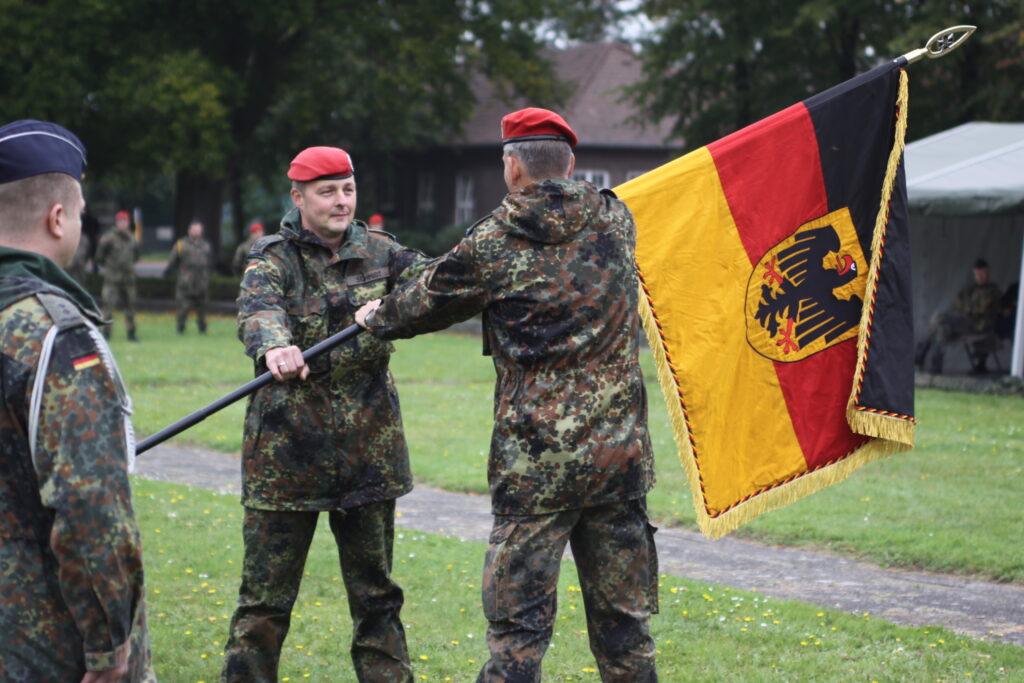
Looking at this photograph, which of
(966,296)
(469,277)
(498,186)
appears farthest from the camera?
(498,186)

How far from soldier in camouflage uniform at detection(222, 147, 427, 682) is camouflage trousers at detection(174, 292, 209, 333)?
66.8 feet

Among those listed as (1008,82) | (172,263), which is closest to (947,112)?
(1008,82)

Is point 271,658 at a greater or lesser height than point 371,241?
lesser

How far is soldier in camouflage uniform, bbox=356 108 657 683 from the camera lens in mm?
3914

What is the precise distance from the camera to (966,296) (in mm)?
18094

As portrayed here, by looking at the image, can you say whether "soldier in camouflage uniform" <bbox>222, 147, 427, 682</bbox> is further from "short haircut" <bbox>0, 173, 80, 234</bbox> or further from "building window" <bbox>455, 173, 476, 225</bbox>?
"building window" <bbox>455, 173, 476, 225</bbox>

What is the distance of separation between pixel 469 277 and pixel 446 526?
4922mm

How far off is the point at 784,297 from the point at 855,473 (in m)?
6.12

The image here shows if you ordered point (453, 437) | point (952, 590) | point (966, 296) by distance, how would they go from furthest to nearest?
point (966, 296) < point (453, 437) < point (952, 590)

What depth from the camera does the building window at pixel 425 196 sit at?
48.8 m

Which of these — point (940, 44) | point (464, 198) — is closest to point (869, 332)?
point (940, 44)

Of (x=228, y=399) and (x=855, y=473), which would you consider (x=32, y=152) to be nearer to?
(x=228, y=399)

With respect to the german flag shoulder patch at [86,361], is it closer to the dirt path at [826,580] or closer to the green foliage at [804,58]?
the dirt path at [826,580]

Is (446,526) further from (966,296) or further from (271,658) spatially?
(966,296)
